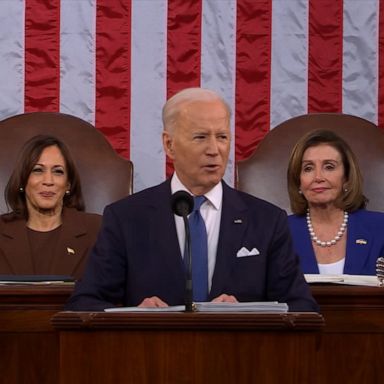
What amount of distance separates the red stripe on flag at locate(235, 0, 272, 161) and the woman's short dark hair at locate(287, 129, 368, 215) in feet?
2.98

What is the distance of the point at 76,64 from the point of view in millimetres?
5719

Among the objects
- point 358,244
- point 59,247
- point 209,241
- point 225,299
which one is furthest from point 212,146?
point 59,247

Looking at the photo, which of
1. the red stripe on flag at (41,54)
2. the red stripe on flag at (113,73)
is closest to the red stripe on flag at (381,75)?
the red stripe on flag at (113,73)

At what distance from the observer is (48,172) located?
496 cm

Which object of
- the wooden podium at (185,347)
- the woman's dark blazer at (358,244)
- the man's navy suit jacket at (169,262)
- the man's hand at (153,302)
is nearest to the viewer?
the wooden podium at (185,347)

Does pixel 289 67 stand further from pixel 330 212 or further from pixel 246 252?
pixel 246 252

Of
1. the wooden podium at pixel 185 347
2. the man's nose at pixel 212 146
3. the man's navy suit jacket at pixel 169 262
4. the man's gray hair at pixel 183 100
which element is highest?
the man's gray hair at pixel 183 100

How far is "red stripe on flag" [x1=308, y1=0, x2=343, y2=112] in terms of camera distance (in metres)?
5.77

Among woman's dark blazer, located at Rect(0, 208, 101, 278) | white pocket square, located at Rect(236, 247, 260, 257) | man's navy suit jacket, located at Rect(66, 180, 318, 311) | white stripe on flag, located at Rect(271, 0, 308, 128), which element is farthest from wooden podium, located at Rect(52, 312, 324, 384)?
white stripe on flag, located at Rect(271, 0, 308, 128)

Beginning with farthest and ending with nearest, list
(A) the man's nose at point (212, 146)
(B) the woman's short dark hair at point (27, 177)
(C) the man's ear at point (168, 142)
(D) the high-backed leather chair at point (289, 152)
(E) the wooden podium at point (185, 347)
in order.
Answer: (D) the high-backed leather chair at point (289, 152) < (B) the woman's short dark hair at point (27, 177) < (C) the man's ear at point (168, 142) < (A) the man's nose at point (212, 146) < (E) the wooden podium at point (185, 347)

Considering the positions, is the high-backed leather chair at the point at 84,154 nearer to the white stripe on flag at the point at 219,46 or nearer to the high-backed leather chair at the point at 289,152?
the high-backed leather chair at the point at 289,152

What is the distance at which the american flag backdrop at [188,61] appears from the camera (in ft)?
18.7

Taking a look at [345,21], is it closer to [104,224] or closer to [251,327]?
[104,224]

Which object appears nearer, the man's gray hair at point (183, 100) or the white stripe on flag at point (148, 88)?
the man's gray hair at point (183, 100)
